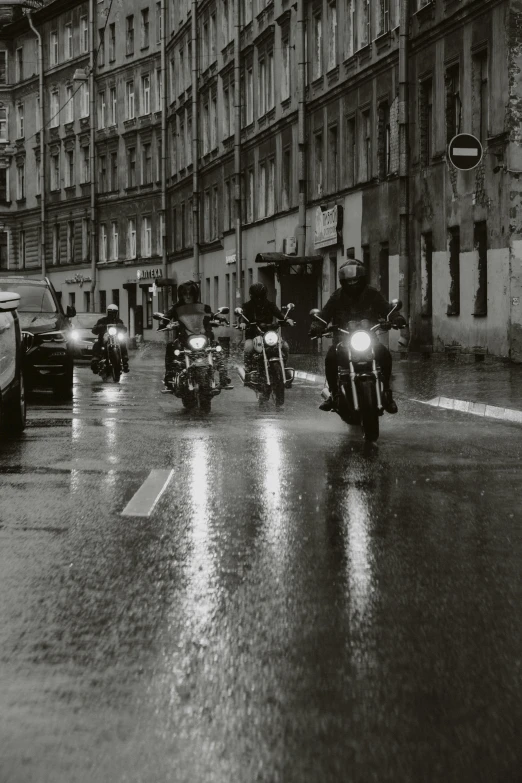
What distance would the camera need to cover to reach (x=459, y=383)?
2228 centimetres

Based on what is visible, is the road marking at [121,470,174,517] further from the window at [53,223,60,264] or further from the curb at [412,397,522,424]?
the window at [53,223,60,264]

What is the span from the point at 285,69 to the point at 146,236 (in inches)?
978

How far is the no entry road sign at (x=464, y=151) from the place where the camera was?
952 inches

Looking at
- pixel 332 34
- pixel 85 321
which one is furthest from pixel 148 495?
pixel 332 34

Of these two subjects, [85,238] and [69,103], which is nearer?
[85,238]

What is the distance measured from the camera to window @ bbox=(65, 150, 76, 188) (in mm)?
77812

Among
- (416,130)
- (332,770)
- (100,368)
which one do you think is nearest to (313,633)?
(332,770)

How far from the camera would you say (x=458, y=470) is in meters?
10.5

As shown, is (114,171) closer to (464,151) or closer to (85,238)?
(85,238)

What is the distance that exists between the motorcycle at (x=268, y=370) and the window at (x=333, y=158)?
2380cm

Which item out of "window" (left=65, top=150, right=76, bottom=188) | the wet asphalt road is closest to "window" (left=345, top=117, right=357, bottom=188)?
the wet asphalt road

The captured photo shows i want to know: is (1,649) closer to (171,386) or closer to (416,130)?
(171,386)

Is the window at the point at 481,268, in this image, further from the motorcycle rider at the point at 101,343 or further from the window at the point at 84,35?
the window at the point at 84,35

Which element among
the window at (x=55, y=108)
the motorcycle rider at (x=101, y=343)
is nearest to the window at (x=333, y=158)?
the motorcycle rider at (x=101, y=343)
